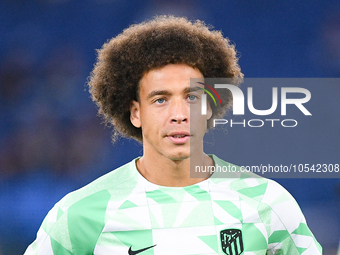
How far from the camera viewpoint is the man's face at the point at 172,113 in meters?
2.83

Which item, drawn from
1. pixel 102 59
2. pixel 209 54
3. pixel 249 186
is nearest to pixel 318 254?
pixel 249 186

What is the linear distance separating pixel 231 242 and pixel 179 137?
733 millimetres

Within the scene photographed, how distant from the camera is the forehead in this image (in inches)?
113

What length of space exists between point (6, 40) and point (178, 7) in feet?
8.76

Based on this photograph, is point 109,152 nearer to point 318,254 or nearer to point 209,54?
point 209,54

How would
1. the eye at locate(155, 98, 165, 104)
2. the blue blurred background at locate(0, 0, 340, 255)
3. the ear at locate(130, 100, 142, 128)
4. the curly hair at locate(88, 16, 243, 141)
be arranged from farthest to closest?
1. the blue blurred background at locate(0, 0, 340, 255)
2. the ear at locate(130, 100, 142, 128)
3. the curly hair at locate(88, 16, 243, 141)
4. the eye at locate(155, 98, 165, 104)

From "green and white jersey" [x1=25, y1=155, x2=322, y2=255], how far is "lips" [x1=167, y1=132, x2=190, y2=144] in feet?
1.12

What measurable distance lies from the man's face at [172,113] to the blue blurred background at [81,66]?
340 cm

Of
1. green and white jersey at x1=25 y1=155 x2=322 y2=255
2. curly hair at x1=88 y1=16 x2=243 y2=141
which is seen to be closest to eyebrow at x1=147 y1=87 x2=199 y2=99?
curly hair at x1=88 y1=16 x2=243 y2=141

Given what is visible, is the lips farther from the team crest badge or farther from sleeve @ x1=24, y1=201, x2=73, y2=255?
sleeve @ x1=24, y1=201, x2=73, y2=255

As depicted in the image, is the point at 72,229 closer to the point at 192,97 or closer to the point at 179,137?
the point at 179,137

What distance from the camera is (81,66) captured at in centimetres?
680

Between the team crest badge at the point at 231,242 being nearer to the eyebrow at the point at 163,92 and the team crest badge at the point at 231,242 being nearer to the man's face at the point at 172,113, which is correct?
the man's face at the point at 172,113

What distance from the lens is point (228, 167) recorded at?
315 centimetres
